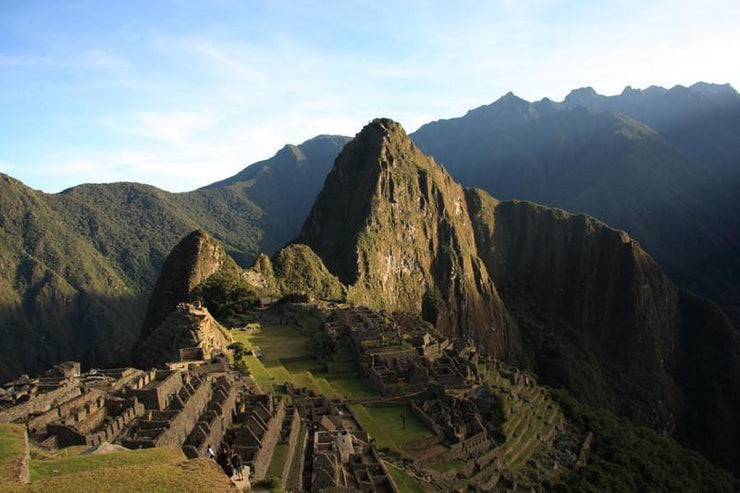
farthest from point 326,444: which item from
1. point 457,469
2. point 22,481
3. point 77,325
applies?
point 77,325

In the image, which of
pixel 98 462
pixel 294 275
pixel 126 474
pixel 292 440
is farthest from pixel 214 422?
pixel 294 275

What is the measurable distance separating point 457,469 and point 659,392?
4739 inches

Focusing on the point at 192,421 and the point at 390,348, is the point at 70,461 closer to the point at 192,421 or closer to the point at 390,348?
the point at 192,421

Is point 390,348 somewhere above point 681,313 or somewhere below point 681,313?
above

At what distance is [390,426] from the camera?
3822 centimetres

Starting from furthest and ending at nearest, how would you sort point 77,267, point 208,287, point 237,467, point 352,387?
point 77,267 → point 208,287 → point 352,387 → point 237,467

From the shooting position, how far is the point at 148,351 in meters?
52.1

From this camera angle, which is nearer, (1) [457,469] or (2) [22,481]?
(2) [22,481]

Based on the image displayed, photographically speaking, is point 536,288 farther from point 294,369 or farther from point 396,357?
point 294,369

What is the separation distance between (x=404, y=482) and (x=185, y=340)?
23.8m

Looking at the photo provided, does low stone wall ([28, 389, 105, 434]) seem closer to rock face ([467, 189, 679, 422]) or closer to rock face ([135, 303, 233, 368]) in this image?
rock face ([135, 303, 233, 368])

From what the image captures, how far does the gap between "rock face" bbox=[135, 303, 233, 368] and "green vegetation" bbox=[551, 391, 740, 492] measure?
26949 mm

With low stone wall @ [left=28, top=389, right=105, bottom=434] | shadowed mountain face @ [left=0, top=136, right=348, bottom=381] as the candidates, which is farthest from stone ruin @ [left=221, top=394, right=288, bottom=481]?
shadowed mountain face @ [left=0, top=136, right=348, bottom=381]

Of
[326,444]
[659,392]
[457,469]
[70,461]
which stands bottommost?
[659,392]
